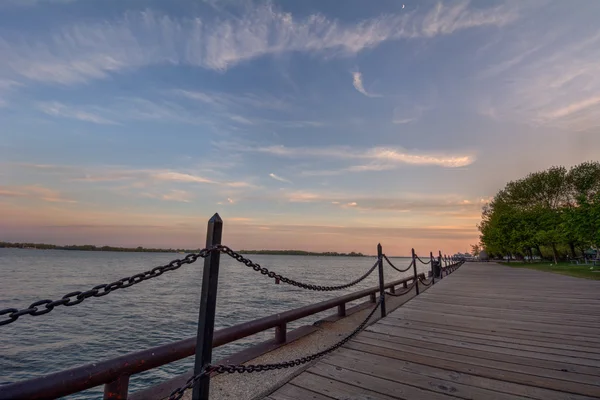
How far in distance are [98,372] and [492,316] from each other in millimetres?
6904

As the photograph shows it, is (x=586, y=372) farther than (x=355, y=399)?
Yes

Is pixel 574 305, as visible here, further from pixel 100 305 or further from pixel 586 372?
pixel 100 305

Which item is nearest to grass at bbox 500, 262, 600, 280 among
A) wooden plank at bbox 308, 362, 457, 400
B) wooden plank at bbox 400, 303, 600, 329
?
wooden plank at bbox 400, 303, 600, 329

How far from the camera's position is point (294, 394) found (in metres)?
2.80

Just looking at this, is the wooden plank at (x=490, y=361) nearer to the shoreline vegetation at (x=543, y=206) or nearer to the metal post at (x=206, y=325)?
the metal post at (x=206, y=325)

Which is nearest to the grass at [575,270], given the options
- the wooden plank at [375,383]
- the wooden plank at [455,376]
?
the wooden plank at [455,376]

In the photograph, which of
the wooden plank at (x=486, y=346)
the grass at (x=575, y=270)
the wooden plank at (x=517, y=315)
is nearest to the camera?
the wooden plank at (x=486, y=346)

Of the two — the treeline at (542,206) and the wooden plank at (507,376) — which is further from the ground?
the treeline at (542,206)

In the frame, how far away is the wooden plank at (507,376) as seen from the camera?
278 cm

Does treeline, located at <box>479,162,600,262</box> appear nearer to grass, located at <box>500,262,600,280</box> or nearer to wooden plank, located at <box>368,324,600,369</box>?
grass, located at <box>500,262,600,280</box>

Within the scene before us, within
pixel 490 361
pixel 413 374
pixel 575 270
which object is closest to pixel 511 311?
pixel 490 361

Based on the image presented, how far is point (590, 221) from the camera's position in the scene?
762 inches

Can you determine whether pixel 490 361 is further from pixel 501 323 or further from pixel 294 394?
pixel 294 394

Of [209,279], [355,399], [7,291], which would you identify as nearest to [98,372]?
[209,279]
